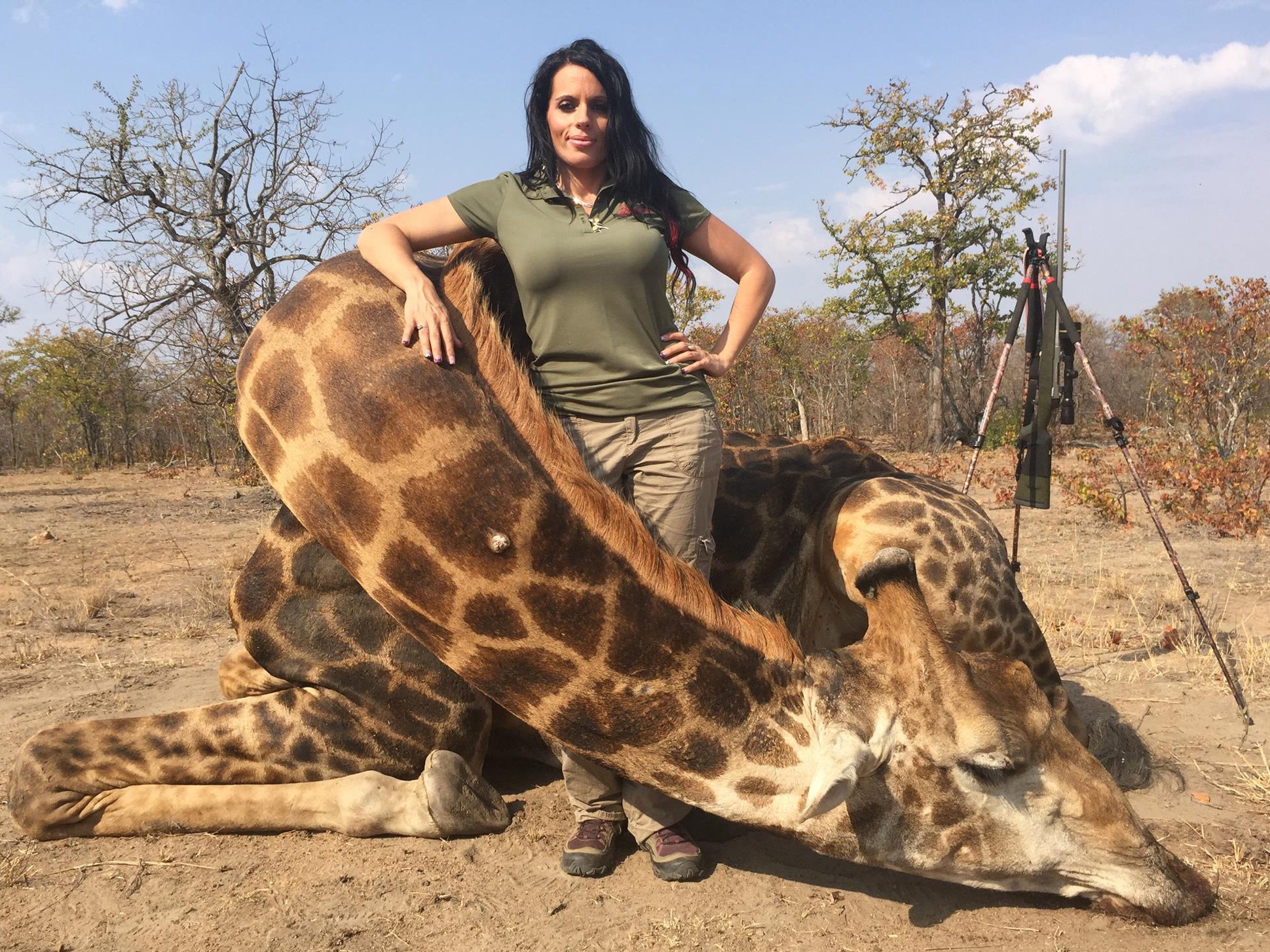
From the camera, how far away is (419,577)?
261 cm

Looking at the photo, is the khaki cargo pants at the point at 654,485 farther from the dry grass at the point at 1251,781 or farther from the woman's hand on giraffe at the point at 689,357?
the dry grass at the point at 1251,781

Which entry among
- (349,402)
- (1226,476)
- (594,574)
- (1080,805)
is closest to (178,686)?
(349,402)

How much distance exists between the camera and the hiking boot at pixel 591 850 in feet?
10.2

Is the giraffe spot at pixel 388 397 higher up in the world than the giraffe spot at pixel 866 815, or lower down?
higher up

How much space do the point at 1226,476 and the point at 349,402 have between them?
10812 mm

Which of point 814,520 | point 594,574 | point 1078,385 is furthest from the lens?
point 1078,385

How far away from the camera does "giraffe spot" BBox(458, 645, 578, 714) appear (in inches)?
102

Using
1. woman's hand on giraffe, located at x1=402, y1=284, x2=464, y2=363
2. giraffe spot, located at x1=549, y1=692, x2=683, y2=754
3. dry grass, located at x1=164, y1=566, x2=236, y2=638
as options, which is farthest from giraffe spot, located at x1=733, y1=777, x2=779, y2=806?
dry grass, located at x1=164, y1=566, x2=236, y2=638

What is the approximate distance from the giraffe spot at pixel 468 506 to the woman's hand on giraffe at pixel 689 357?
846 millimetres

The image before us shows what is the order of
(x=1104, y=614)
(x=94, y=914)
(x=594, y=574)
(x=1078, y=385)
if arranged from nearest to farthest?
(x=594, y=574)
(x=94, y=914)
(x=1104, y=614)
(x=1078, y=385)

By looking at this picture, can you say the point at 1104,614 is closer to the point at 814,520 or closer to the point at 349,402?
the point at 814,520

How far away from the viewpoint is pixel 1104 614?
6.55 m

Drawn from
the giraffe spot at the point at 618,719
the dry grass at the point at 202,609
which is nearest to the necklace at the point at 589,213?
the giraffe spot at the point at 618,719

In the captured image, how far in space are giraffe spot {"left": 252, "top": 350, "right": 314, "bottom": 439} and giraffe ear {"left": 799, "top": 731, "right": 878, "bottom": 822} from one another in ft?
5.88
